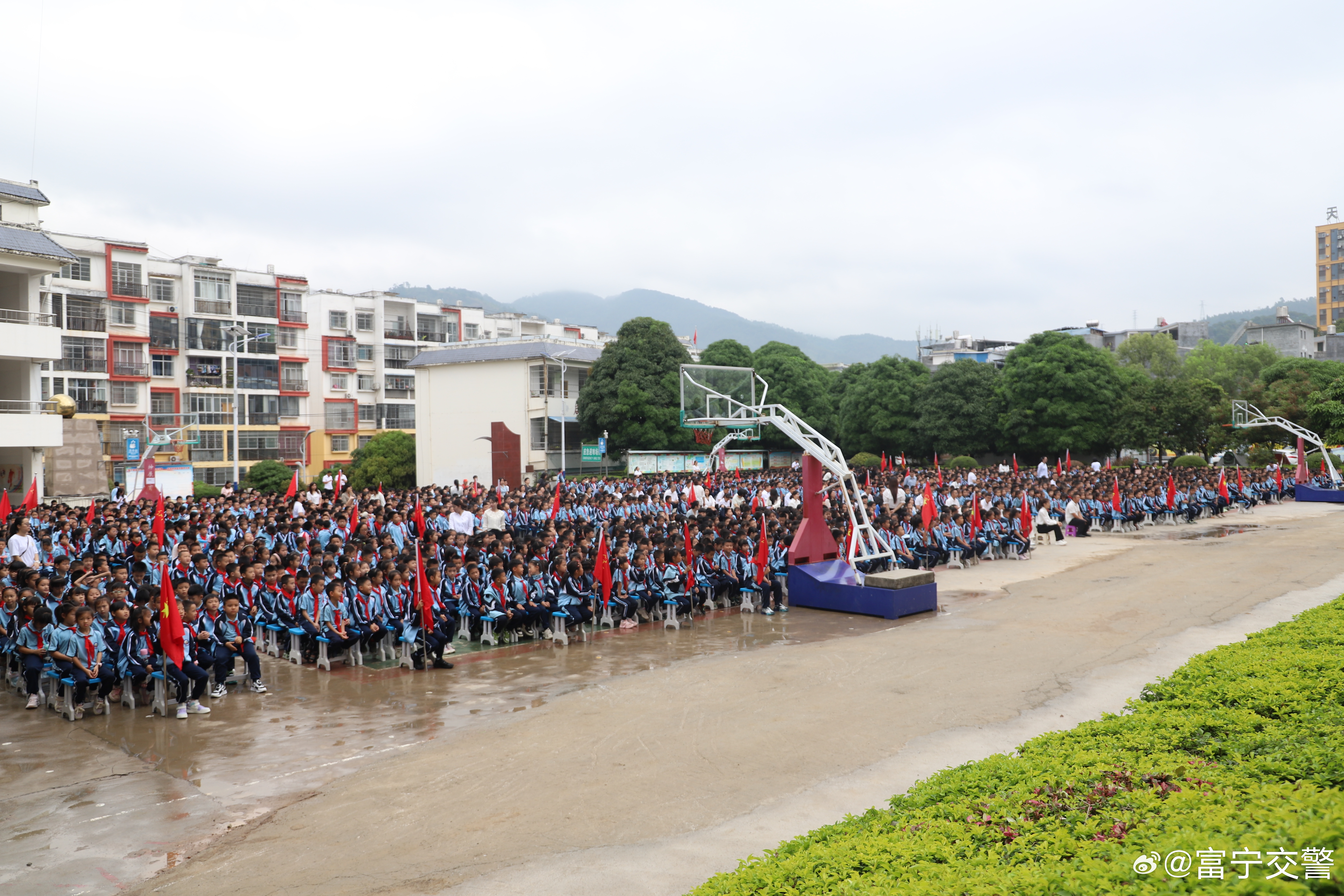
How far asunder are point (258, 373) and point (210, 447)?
536 cm

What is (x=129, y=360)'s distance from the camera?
46.1 meters

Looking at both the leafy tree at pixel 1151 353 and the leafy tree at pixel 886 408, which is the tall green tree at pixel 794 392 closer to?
the leafy tree at pixel 886 408

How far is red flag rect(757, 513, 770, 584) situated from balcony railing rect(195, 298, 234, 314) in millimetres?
45120

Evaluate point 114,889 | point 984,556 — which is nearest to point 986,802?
point 114,889

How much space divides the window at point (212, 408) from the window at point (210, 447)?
37cm

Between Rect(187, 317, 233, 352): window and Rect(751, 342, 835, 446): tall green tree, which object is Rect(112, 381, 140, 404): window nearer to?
Rect(187, 317, 233, 352): window

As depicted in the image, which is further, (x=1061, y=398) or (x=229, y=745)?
(x=1061, y=398)

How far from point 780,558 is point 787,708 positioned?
686cm

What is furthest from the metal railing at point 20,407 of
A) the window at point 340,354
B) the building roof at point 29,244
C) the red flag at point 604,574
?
the window at point 340,354

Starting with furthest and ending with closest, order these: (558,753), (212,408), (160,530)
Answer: (212,408) → (160,530) → (558,753)

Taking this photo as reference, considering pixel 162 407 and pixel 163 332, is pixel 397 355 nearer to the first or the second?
pixel 163 332

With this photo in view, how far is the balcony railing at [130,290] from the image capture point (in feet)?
149

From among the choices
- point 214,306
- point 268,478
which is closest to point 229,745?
point 268,478

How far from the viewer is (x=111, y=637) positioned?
9.80 metres
